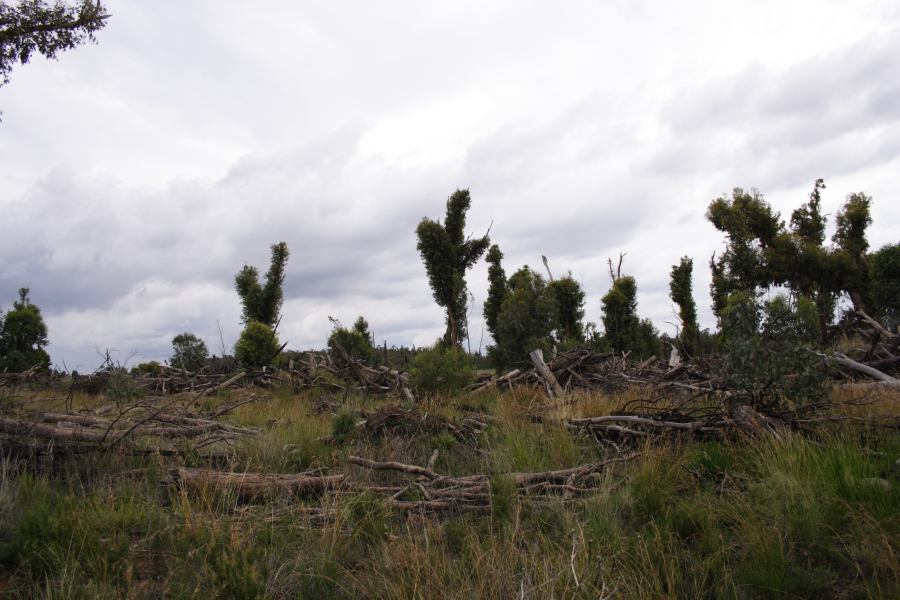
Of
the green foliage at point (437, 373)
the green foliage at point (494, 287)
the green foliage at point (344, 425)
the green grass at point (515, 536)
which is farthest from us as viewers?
the green foliage at point (494, 287)

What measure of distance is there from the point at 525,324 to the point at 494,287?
14654 mm

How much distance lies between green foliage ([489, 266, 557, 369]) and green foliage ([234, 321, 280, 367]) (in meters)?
8.81

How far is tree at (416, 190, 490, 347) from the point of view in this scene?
2591 centimetres

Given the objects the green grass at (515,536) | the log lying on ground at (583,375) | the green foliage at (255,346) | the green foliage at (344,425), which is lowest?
the green grass at (515,536)

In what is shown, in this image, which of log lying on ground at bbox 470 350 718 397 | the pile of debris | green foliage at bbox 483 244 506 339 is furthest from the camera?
green foliage at bbox 483 244 506 339

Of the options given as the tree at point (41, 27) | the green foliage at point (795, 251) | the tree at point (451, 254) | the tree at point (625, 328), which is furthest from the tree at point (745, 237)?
the tree at point (41, 27)

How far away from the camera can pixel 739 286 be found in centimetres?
3058

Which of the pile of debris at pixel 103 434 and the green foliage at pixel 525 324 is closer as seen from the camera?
the pile of debris at pixel 103 434

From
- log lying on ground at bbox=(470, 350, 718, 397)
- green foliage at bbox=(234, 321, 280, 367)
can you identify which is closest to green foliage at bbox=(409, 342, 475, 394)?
log lying on ground at bbox=(470, 350, 718, 397)

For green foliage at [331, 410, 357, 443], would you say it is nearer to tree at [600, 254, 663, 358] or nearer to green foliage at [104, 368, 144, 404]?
green foliage at [104, 368, 144, 404]

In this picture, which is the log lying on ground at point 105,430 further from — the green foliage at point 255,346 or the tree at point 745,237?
the tree at point 745,237

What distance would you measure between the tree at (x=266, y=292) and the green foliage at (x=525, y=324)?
14.7 meters

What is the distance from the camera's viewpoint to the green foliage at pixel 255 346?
19750mm

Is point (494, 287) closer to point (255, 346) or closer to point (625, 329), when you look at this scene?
point (625, 329)
